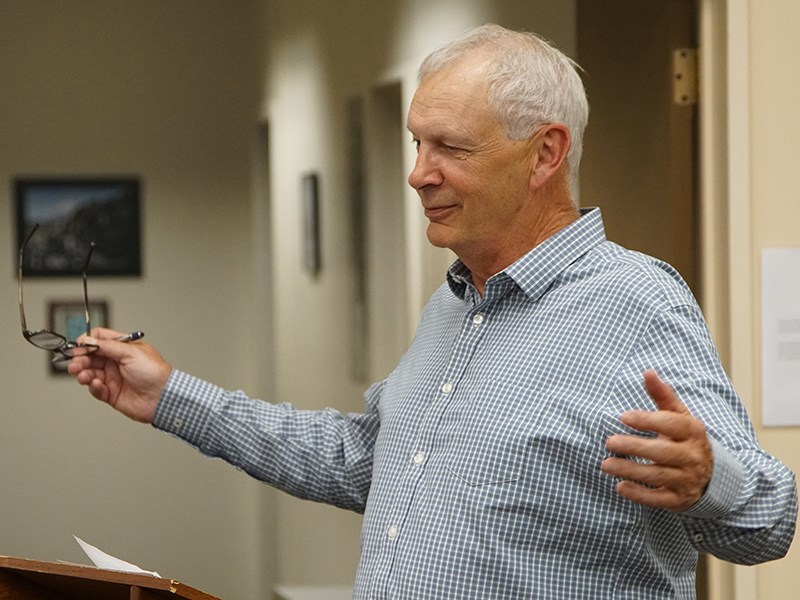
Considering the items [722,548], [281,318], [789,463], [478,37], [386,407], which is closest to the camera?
[722,548]

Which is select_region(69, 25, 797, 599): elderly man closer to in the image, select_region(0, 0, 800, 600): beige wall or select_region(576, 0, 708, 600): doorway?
select_region(576, 0, 708, 600): doorway

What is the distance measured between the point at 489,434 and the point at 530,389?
0.07 m

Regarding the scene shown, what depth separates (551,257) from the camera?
4.95 ft

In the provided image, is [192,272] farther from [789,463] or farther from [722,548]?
[722,548]

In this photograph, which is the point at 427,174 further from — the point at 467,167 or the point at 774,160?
the point at 774,160

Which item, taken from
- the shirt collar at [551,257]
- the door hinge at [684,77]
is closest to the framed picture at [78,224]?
the door hinge at [684,77]

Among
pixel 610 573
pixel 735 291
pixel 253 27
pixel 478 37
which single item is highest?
pixel 253 27

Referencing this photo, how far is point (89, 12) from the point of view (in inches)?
228

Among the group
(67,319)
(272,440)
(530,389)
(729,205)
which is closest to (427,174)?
(530,389)

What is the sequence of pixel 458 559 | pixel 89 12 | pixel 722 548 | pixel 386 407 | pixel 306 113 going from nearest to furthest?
pixel 722 548 < pixel 458 559 < pixel 386 407 < pixel 306 113 < pixel 89 12

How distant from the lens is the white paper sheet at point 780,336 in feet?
6.95

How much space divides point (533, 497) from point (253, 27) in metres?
4.89

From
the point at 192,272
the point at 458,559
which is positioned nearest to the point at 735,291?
the point at 458,559

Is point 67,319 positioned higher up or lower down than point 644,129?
lower down
